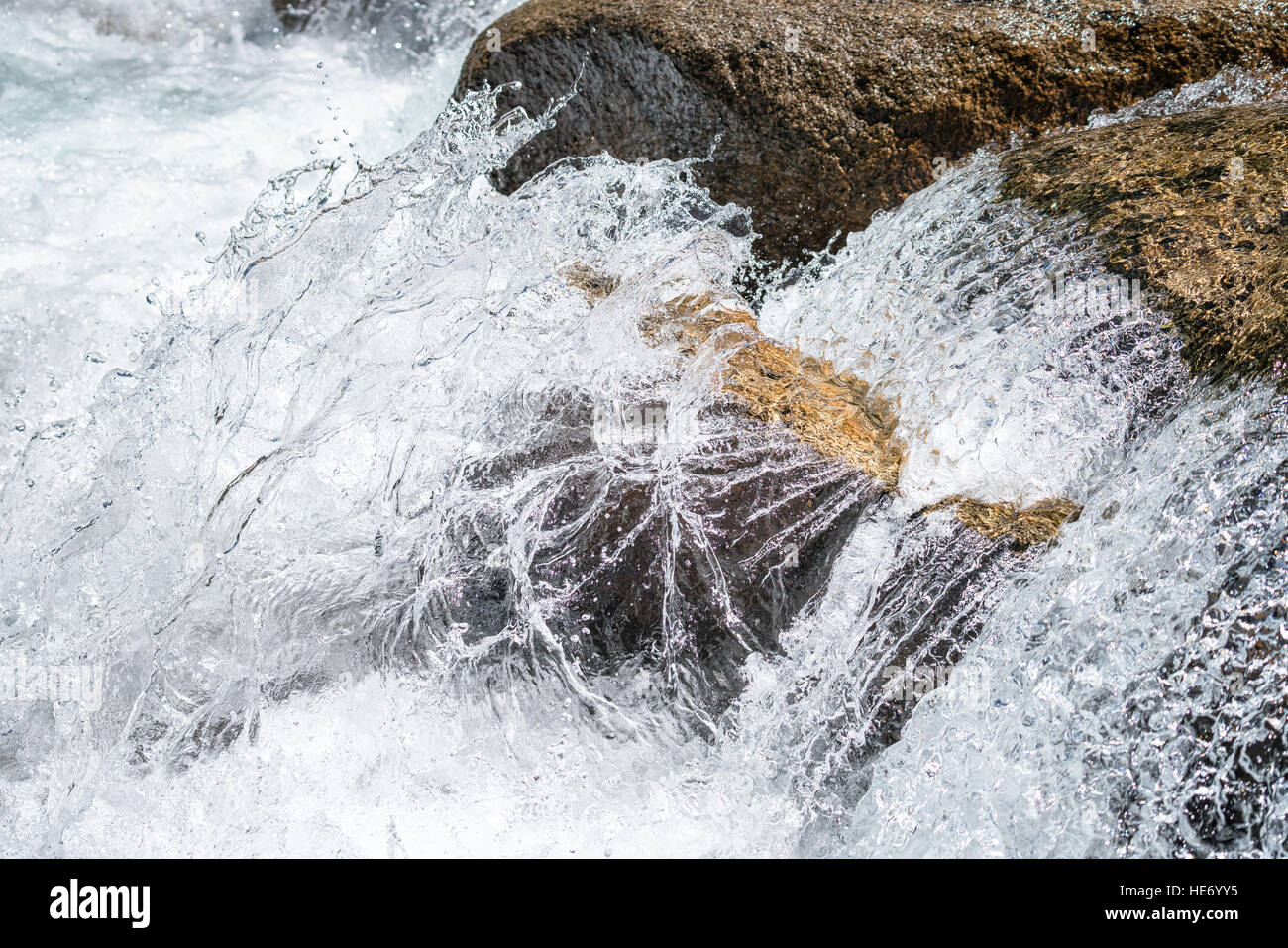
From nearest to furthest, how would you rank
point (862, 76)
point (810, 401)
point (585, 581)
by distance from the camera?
1. point (585, 581)
2. point (810, 401)
3. point (862, 76)

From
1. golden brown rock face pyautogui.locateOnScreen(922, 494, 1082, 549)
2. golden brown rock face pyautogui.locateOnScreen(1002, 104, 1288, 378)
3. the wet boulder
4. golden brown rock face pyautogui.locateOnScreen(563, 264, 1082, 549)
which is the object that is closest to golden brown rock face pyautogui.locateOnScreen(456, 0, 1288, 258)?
golden brown rock face pyautogui.locateOnScreen(1002, 104, 1288, 378)

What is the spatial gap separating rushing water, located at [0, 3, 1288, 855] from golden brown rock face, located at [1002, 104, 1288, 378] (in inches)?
2.8

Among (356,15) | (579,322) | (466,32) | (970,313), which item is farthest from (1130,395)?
(356,15)

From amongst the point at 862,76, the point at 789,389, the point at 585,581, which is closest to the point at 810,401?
the point at 789,389

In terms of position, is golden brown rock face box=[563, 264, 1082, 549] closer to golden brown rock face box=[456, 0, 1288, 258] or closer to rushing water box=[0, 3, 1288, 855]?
rushing water box=[0, 3, 1288, 855]

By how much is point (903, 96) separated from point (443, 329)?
60.7 inches

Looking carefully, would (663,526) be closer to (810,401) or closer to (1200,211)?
(810,401)

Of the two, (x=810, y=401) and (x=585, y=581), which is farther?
(x=810, y=401)

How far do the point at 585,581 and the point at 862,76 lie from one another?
6.03 ft

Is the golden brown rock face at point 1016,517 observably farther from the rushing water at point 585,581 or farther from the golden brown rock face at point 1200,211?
the golden brown rock face at point 1200,211

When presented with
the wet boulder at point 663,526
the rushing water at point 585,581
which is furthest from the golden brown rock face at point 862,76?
the wet boulder at point 663,526

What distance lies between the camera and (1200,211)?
7.07ft

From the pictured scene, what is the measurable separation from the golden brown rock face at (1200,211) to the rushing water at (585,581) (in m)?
0.07

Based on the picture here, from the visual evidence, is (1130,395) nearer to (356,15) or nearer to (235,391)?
(235,391)
